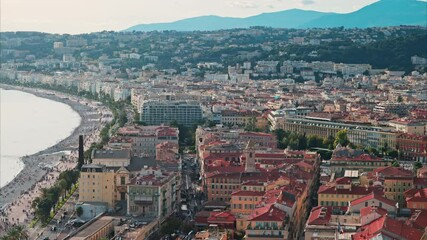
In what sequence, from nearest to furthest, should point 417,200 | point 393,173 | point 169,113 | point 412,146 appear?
point 417,200 < point 393,173 < point 412,146 < point 169,113

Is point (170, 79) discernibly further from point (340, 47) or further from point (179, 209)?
point (179, 209)

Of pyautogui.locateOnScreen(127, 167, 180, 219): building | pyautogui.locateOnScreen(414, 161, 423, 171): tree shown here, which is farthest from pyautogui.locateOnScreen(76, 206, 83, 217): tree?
pyautogui.locateOnScreen(414, 161, 423, 171): tree

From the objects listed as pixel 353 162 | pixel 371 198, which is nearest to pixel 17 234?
pixel 371 198

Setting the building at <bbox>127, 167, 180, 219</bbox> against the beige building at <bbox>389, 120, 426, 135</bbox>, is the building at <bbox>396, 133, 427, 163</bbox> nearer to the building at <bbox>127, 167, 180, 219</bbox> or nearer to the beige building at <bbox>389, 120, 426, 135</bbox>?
the beige building at <bbox>389, 120, 426, 135</bbox>

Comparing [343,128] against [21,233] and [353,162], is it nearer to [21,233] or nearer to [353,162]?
[353,162]

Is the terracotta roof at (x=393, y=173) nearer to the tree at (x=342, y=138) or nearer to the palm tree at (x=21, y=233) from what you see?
the palm tree at (x=21, y=233)
